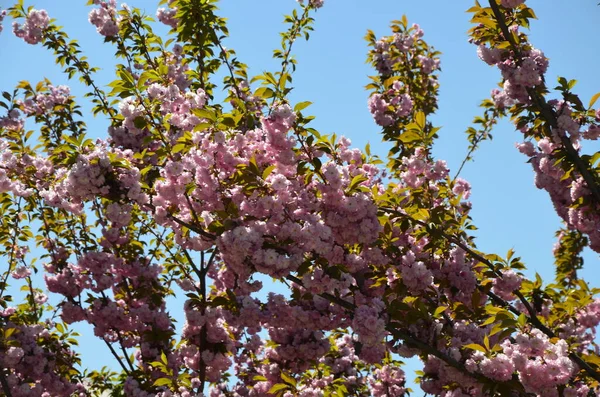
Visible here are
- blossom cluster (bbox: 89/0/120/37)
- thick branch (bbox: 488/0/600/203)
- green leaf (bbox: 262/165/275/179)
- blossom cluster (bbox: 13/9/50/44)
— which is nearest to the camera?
green leaf (bbox: 262/165/275/179)

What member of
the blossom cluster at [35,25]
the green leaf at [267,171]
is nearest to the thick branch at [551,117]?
the green leaf at [267,171]

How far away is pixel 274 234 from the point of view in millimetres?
4477

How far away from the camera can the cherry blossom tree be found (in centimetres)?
446

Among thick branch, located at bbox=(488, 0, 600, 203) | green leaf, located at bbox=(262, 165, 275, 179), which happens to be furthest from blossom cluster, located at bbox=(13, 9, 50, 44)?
thick branch, located at bbox=(488, 0, 600, 203)

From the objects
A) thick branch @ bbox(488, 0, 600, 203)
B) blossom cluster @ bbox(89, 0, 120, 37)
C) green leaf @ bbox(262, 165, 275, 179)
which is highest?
blossom cluster @ bbox(89, 0, 120, 37)

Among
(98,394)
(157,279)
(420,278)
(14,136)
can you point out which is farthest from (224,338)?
(14,136)

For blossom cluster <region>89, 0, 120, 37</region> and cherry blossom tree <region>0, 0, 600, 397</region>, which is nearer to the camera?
cherry blossom tree <region>0, 0, 600, 397</region>

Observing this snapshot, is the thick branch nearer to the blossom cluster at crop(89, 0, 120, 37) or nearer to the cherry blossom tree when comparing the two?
the cherry blossom tree

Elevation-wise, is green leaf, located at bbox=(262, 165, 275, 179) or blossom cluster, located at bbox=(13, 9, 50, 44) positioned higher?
blossom cluster, located at bbox=(13, 9, 50, 44)

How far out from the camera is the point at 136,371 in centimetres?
661

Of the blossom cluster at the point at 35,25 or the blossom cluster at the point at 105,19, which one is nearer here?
the blossom cluster at the point at 105,19

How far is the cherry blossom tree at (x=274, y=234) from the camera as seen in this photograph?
446 cm

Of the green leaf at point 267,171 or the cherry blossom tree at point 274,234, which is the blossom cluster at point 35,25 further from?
the green leaf at point 267,171

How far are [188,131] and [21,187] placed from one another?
3.41 m
